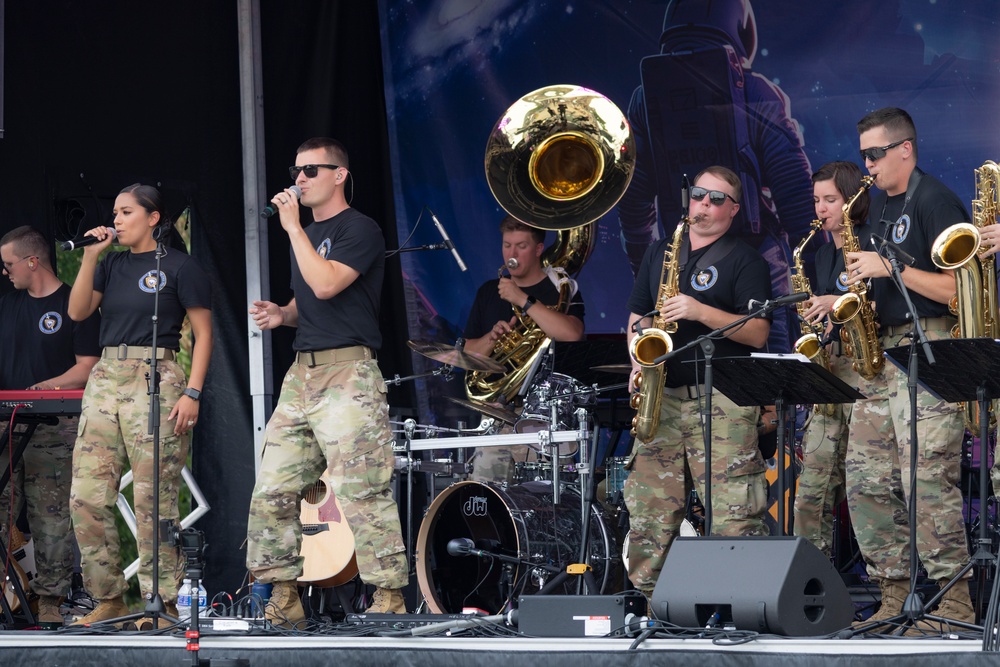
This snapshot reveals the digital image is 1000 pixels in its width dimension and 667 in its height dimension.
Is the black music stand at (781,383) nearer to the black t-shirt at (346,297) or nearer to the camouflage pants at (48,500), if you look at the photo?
the black t-shirt at (346,297)

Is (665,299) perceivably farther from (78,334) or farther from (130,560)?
(130,560)

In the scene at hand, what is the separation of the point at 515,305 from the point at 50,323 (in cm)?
272

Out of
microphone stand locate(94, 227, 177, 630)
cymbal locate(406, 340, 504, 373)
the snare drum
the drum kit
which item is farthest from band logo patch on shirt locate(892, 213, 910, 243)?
microphone stand locate(94, 227, 177, 630)

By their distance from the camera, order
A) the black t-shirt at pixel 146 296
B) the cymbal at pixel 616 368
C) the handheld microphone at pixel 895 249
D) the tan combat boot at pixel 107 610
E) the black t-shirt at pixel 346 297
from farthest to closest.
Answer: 1. the cymbal at pixel 616 368
2. the black t-shirt at pixel 146 296
3. the tan combat boot at pixel 107 610
4. the black t-shirt at pixel 346 297
5. the handheld microphone at pixel 895 249

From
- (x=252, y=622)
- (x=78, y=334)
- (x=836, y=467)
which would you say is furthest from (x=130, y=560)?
(x=836, y=467)

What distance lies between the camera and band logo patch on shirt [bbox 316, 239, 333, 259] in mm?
5852

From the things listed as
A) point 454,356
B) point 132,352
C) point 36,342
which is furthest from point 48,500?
point 454,356

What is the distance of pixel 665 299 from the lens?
5867 millimetres

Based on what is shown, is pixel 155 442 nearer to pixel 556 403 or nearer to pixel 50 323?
pixel 50 323

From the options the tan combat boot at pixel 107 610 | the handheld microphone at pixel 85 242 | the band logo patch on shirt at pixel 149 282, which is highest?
the handheld microphone at pixel 85 242

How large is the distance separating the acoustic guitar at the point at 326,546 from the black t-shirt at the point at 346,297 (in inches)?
56.3

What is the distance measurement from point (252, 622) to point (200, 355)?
158 cm

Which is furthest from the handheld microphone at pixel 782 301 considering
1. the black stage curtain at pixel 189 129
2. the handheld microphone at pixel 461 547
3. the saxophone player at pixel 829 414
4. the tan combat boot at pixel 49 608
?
the tan combat boot at pixel 49 608

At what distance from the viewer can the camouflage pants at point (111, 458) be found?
624 centimetres
